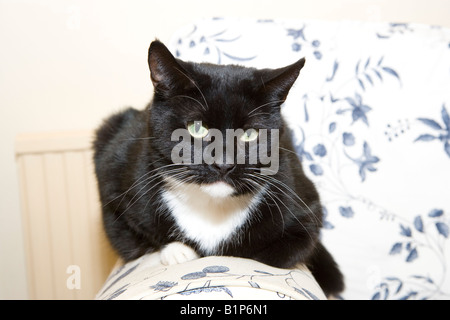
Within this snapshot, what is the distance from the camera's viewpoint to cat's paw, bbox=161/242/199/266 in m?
1.01

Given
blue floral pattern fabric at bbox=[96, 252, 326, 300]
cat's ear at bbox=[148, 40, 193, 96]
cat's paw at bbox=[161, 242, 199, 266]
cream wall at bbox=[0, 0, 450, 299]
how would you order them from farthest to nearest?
cream wall at bbox=[0, 0, 450, 299]
cat's paw at bbox=[161, 242, 199, 266]
cat's ear at bbox=[148, 40, 193, 96]
blue floral pattern fabric at bbox=[96, 252, 326, 300]

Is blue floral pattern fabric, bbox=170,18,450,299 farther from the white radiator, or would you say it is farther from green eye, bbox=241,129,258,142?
the white radiator

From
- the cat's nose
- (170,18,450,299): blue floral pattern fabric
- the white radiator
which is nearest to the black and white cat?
Result: the cat's nose

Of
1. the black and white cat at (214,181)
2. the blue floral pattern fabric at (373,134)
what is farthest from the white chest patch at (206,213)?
the blue floral pattern fabric at (373,134)

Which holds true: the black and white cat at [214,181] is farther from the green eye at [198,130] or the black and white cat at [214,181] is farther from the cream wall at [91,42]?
the cream wall at [91,42]

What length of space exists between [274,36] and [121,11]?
1.82 ft

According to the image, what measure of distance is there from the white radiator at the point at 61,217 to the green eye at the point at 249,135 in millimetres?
805

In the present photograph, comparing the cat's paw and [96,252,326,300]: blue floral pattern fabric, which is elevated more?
[96,252,326,300]: blue floral pattern fabric

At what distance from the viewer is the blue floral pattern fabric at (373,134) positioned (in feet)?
4.10

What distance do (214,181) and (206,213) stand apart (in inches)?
6.2

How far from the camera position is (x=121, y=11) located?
5.26ft

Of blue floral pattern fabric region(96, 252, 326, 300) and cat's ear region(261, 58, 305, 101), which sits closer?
blue floral pattern fabric region(96, 252, 326, 300)

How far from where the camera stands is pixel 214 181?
3.06ft

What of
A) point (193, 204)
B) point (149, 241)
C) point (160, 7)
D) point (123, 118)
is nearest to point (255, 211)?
point (193, 204)
